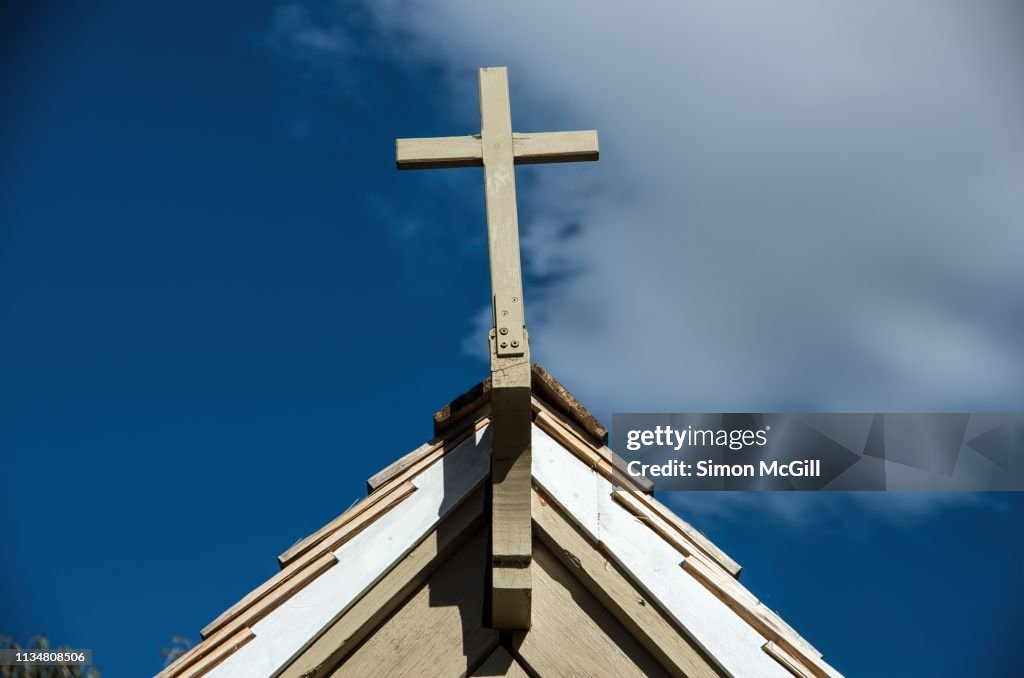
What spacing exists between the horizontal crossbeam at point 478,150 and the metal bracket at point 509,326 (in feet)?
2.49

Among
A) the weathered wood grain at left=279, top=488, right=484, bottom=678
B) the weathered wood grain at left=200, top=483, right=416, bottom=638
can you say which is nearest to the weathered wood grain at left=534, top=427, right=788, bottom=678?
the weathered wood grain at left=279, top=488, right=484, bottom=678

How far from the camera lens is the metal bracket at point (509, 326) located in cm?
350

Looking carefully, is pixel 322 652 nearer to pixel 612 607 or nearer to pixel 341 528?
pixel 341 528

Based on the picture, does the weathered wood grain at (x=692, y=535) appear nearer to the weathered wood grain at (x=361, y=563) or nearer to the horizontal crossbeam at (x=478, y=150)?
the weathered wood grain at (x=361, y=563)

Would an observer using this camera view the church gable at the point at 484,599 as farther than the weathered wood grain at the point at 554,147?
No

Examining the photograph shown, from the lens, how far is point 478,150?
163 inches

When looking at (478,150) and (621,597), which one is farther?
(478,150)

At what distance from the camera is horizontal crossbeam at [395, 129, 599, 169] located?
4156 mm

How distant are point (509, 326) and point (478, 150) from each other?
92 cm

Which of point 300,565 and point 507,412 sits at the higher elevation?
point 507,412

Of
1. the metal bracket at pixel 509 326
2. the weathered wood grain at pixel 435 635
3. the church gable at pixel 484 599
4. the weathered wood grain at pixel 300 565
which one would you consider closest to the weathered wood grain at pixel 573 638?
the church gable at pixel 484 599

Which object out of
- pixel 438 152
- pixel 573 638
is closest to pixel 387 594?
pixel 573 638

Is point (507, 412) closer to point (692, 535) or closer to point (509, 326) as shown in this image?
point (509, 326)

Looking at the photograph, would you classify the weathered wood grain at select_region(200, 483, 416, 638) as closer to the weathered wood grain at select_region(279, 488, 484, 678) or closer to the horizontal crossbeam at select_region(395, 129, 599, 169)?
the weathered wood grain at select_region(279, 488, 484, 678)
